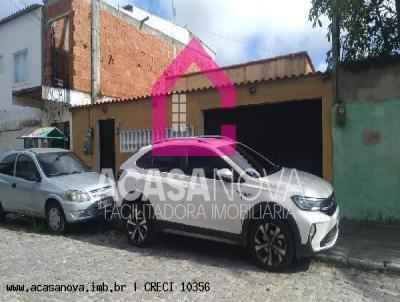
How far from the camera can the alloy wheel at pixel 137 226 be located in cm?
670

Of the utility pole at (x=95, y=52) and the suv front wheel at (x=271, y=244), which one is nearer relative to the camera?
the suv front wheel at (x=271, y=244)

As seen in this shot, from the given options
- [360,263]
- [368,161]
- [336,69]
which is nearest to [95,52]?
[336,69]

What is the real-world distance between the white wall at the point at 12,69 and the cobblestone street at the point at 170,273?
947cm

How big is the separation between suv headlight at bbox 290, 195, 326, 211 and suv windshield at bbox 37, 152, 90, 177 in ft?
17.4

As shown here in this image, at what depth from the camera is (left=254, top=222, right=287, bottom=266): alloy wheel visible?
17.6ft

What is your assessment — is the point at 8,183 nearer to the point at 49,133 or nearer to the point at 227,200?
the point at 49,133

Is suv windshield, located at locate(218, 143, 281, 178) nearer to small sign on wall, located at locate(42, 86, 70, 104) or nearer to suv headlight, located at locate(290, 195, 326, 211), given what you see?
suv headlight, located at locate(290, 195, 326, 211)

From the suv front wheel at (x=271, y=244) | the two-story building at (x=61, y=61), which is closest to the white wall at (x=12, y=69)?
the two-story building at (x=61, y=61)

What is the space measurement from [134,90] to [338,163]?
11.7 m

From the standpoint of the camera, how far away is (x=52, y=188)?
8016 millimetres

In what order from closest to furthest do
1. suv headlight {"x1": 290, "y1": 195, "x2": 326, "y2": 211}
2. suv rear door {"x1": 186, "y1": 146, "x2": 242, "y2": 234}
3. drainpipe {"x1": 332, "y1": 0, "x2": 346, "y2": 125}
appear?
suv headlight {"x1": 290, "y1": 195, "x2": 326, "y2": 211}, suv rear door {"x1": 186, "y1": 146, "x2": 242, "y2": 234}, drainpipe {"x1": 332, "y1": 0, "x2": 346, "y2": 125}

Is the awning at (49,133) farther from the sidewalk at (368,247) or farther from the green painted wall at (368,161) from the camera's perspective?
the sidewalk at (368,247)

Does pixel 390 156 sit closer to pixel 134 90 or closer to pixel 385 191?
pixel 385 191

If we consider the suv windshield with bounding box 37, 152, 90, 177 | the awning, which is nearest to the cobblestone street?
the suv windshield with bounding box 37, 152, 90, 177
